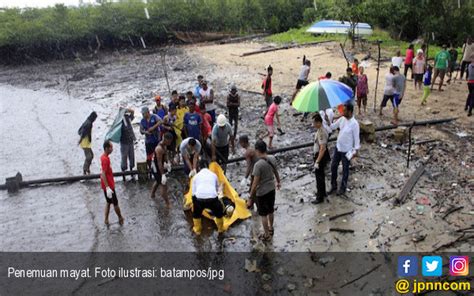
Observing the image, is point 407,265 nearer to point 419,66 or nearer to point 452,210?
point 452,210

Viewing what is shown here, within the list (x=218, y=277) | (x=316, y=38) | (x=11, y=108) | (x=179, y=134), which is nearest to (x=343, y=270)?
(x=218, y=277)

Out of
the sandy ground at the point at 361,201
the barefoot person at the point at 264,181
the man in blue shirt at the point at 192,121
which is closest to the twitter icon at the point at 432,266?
the sandy ground at the point at 361,201

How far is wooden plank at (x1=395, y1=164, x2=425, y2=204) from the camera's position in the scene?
7.83 meters

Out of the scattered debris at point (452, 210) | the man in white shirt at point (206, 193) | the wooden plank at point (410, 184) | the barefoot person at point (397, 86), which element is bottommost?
the scattered debris at point (452, 210)

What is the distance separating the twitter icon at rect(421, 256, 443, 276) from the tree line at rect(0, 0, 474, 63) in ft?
66.0

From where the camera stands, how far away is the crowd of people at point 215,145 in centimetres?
689

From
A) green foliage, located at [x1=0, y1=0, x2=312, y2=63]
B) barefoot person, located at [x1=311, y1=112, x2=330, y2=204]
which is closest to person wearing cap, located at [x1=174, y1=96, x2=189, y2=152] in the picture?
barefoot person, located at [x1=311, y1=112, x2=330, y2=204]

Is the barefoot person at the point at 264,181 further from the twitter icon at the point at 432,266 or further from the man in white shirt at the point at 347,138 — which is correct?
the twitter icon at the point at 432,266

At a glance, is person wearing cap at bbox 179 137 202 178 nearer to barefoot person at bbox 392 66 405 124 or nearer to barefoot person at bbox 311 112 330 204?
barefoot person at bbox 311 112 330 204

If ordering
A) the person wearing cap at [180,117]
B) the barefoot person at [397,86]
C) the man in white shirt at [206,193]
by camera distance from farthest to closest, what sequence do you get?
the barefoot person at [397,86]
the person wearing cap at [180,117]
the man in white shirt at [206,193]

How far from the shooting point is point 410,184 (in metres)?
8.30

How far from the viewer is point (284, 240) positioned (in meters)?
7.09

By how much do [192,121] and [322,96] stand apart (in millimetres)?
3080

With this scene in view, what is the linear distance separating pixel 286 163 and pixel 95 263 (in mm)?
5171
